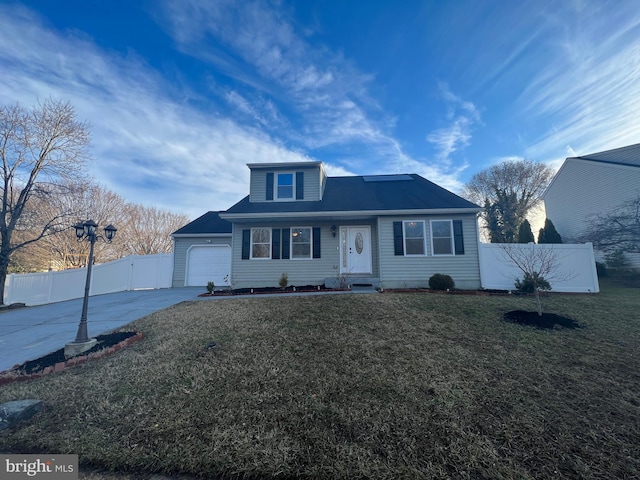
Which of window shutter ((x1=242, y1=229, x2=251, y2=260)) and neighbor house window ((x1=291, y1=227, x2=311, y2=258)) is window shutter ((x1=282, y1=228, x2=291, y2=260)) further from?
window shutter ((x1=242, y1=229, x2=251, y2=260))

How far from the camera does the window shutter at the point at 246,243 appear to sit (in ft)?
34.9

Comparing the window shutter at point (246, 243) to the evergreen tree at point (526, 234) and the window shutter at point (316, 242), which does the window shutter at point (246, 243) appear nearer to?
the window shutter at point (316, 242)

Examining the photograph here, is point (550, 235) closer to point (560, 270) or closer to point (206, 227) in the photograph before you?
point (560, 270)

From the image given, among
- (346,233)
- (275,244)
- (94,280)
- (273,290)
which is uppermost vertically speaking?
(346,233)

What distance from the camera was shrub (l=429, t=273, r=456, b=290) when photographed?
893 centimetres

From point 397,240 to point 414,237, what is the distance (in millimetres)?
690

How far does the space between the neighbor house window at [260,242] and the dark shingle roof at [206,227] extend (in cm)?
295

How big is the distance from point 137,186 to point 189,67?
12352mm

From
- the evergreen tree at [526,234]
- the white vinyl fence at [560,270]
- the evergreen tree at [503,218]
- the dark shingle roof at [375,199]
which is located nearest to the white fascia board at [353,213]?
the dark shingle roof at [375,199]

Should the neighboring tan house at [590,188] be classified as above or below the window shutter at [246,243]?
above

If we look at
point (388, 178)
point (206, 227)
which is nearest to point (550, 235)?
point (388, 178)

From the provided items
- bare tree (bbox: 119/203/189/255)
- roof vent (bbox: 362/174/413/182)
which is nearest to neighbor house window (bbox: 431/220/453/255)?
roof vent (bbox: 362/174/413/182)

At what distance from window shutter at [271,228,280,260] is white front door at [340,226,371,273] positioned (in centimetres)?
268

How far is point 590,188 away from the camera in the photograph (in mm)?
15016
